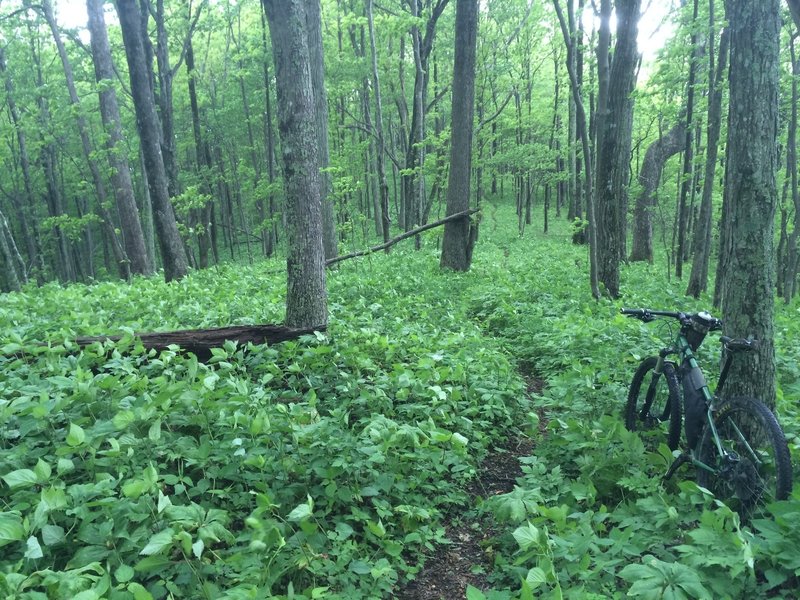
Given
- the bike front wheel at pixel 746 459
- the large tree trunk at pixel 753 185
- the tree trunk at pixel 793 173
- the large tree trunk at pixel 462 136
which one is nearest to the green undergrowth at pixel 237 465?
the bike front wheel at pixel 746 459

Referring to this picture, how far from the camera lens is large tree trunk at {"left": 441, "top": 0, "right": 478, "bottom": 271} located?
11062 millimetres

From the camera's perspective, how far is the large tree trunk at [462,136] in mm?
11062

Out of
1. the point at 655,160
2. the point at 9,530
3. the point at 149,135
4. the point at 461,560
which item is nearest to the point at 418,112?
the point at 655,160

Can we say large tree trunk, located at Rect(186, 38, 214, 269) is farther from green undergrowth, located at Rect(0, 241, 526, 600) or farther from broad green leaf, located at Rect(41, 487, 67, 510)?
broad green leaf, located at Rect(41, 487, 67, 510)

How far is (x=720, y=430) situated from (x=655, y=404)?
1005mm

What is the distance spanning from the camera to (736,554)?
224cm

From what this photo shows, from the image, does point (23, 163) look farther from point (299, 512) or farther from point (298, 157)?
point (299, 512)

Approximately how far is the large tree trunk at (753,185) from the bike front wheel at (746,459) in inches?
20.1

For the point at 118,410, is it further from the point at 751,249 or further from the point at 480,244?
the point at 480,244

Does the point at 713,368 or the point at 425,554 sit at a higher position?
the point at 713,368

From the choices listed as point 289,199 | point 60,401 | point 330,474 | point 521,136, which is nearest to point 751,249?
point 330,474

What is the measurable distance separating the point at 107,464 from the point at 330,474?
1344 millimetres

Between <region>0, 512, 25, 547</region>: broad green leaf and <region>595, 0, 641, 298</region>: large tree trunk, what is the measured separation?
905 cm

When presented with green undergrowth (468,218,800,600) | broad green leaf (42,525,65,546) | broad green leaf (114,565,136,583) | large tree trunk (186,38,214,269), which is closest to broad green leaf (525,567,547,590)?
green undergrowth (468,218,800,600)
